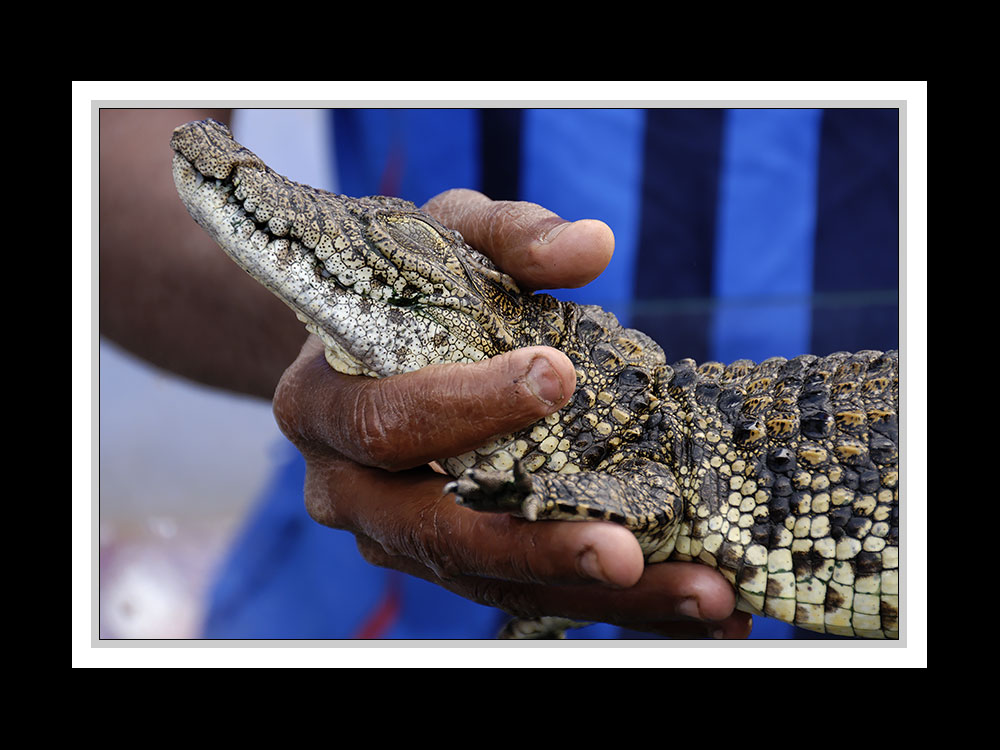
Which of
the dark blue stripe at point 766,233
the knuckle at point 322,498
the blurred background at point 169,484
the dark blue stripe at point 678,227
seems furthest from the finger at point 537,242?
the blurred background at point 169,484

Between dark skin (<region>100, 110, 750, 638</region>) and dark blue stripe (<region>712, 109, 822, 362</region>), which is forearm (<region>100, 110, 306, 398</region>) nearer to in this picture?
dark skin (<region>100, 110, 750, 638</region>)

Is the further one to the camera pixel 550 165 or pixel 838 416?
pixel 550 165

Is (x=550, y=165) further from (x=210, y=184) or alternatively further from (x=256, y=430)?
(x=256, y=430)

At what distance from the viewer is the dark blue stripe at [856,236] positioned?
2.59m

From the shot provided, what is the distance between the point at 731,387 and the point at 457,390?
70cm

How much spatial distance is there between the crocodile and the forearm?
1389 millimetres

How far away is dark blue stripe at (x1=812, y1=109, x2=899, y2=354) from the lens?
2.59 metres

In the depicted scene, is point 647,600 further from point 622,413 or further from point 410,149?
point 410,149

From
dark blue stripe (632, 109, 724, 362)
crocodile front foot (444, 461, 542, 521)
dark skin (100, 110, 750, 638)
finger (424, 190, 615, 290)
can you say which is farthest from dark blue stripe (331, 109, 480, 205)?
crocodile front foot (444, 461, 542, 521)

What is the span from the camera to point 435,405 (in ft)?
5.32

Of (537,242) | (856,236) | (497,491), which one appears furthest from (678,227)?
(497,491)

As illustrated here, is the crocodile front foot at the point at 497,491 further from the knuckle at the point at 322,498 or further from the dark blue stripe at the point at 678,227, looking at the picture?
the dark blue stripe at the point at 678,227
